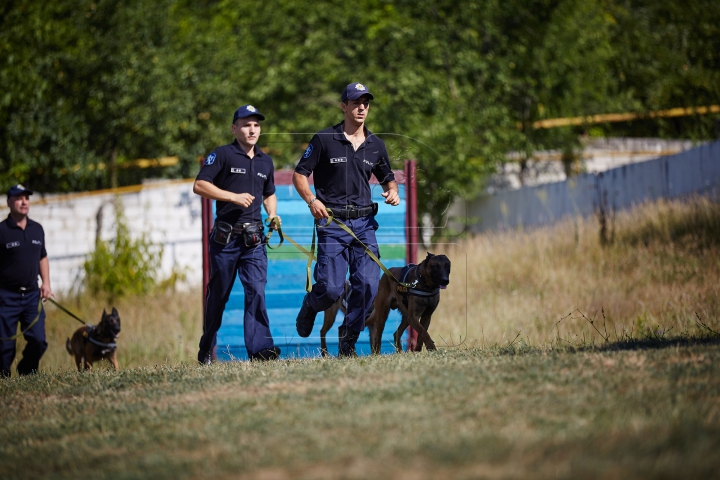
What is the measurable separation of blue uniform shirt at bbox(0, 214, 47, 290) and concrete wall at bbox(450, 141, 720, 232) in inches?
205

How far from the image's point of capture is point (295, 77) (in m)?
23.6

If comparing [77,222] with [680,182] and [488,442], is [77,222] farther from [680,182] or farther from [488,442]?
[488,442]

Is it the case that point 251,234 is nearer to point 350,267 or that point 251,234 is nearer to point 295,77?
point 350,267

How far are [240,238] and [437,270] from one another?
5.99ft

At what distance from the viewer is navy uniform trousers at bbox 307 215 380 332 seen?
7309mm

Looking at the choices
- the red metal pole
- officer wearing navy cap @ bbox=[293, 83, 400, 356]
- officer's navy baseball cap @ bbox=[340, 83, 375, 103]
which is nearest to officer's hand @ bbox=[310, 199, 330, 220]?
officer wearing navy cap @ bbox=[293, 83, 400, 356]

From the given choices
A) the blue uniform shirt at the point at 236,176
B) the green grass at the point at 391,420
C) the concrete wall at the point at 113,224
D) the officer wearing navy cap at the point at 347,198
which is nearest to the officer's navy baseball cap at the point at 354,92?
the officer wearing navy cap at the point at 347,198

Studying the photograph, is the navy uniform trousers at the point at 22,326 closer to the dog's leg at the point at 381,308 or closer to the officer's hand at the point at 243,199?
the officer's hand at the point at 243,199

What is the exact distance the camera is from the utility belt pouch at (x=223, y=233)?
7410 millimetres

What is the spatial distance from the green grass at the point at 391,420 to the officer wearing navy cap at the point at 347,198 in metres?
1.31

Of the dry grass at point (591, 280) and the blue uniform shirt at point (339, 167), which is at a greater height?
the blue uniform shirt at point (339, 167)

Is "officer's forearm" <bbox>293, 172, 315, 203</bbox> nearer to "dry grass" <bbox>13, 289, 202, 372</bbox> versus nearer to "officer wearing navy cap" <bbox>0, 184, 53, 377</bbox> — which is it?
"officer wearing navy cap" <bbox>0, 184, 53, 377</bbox>

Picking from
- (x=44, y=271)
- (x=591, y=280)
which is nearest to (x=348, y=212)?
(x=44, y=271)

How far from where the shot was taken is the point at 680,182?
15.7 metres
